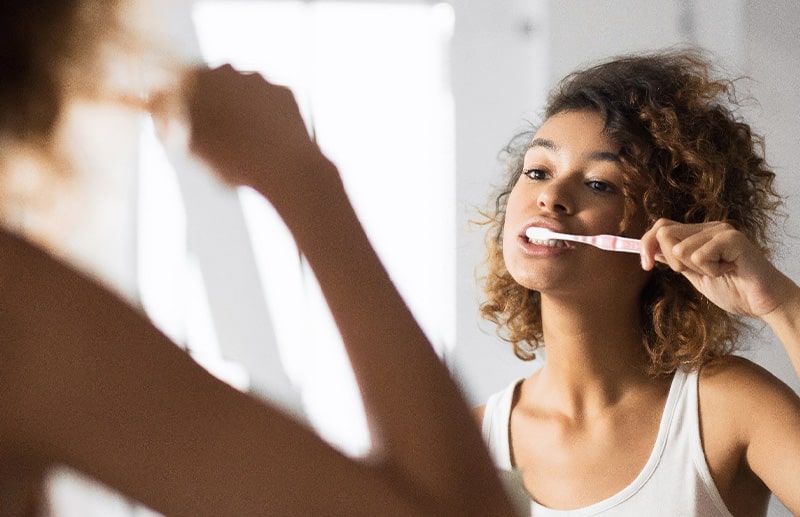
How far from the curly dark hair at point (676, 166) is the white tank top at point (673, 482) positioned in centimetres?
5

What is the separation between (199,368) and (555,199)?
0.60 meters

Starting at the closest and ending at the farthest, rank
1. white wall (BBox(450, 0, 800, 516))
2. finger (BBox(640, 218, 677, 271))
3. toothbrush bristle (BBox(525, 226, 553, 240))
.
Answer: finger (BBox(640, 218, 677, 271)) < toothbrush bristle (BBox(525, 226, 553, 240)) < white wall (BBox(450, 0, 800, 516))

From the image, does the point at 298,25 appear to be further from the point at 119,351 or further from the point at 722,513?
the point at 722,513

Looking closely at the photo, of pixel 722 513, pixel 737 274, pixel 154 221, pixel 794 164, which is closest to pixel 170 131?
pixel 154 221

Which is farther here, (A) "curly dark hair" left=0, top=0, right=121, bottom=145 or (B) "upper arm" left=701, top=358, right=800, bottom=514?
(B) "upper arm" left=701, top=358, right=800, bottom=514

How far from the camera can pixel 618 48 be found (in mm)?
1147

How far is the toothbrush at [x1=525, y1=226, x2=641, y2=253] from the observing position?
611 mm

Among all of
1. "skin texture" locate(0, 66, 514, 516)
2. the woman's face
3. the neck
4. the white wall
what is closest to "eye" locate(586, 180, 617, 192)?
the woman's face

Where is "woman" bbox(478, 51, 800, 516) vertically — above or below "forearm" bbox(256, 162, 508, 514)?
below

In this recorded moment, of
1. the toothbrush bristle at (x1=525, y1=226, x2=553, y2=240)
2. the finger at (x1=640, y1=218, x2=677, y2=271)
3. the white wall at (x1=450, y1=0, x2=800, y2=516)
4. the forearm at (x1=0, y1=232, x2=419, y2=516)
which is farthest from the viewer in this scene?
the white wall at (x1=450, y1=0, x2=800, y2=516)

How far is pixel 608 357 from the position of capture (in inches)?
30.6

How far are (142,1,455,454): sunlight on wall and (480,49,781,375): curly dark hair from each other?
468mm

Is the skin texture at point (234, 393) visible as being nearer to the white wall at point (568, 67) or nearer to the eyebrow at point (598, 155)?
the eyebrow at point (598, 155)

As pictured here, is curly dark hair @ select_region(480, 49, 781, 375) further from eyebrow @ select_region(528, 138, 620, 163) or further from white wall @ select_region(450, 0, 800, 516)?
white wall @ select_region(450, 0, 800, 516)
